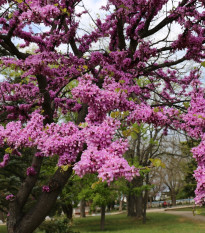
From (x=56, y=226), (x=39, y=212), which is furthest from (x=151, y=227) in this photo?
(x=39, y=212)

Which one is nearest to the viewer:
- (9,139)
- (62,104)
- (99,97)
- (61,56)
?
(99,97)

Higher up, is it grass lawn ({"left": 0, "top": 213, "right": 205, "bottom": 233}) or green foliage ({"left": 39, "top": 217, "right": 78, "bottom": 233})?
green foliage ({"left": 39, "top": 217, "right": 78, "bottom": 233})

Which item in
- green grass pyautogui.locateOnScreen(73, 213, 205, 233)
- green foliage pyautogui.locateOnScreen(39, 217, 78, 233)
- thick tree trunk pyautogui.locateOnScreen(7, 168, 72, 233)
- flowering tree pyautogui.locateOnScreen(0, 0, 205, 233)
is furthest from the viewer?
green grass pyautogui.locateOnScreen(73, 213, 205, 233)

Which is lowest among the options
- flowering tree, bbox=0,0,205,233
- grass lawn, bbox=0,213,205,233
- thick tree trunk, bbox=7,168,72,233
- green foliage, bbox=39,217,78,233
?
grass lawn, bbox=0,213,205,233

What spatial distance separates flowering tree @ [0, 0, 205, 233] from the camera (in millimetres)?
2879

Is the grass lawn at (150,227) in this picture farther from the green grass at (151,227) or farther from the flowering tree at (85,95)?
the flowering tree at (85,95)

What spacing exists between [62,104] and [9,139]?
3.90 metres

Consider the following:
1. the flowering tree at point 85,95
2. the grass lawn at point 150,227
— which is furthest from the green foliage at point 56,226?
the flowering tree at point 85,95

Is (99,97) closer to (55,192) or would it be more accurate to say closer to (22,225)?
(55,192)

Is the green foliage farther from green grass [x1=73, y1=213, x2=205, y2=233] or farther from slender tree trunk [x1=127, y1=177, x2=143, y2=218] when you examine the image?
slender tree trunk [x1=127, y1=177, x2=143, y2=218]

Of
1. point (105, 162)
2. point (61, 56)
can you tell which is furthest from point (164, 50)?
point (105, 162)

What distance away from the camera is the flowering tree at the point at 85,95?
9.45 feet

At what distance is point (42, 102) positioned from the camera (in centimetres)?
583

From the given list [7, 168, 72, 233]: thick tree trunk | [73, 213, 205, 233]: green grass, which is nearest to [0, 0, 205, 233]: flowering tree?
[7, 168, 72, 233]: thick tree trunk
